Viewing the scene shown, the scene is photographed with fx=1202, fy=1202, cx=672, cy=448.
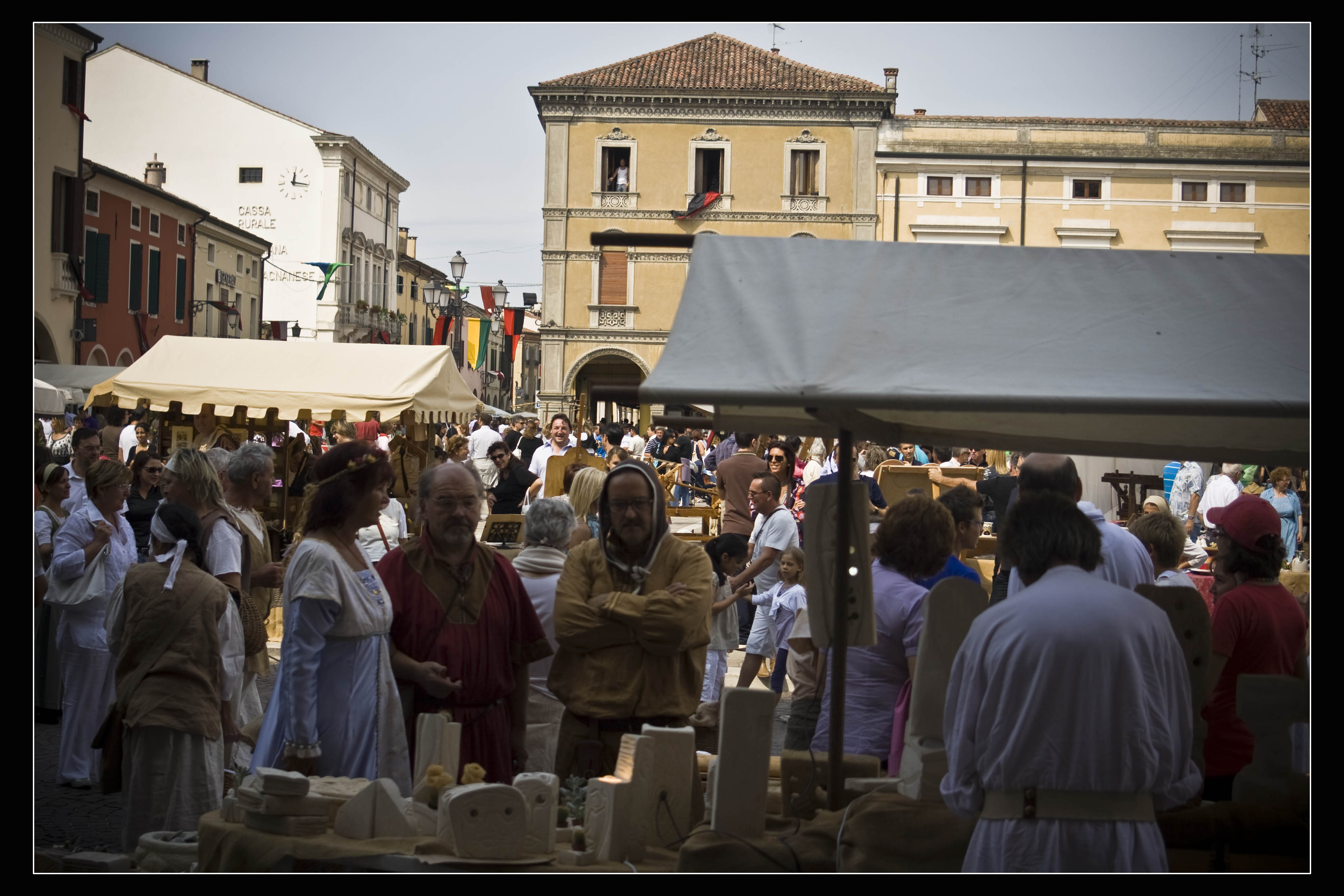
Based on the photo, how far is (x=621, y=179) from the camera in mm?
40719

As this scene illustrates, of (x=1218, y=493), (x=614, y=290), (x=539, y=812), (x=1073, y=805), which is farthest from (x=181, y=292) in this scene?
(x=1073, y=805)

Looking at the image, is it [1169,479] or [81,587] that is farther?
[1169,479]

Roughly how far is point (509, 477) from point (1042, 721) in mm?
8721

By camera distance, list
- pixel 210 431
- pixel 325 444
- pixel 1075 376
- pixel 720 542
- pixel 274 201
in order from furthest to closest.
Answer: pixel 274 201 → pixel 325 444 → pixel 210 431 → pixel 720 542 → pixel 1075 376

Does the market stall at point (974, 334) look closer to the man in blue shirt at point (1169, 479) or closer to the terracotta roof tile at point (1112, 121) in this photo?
the man in blue shirt at point (1169, 479)

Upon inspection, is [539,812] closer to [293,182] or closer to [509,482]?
[509,482]

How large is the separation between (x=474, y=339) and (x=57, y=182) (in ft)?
58.4

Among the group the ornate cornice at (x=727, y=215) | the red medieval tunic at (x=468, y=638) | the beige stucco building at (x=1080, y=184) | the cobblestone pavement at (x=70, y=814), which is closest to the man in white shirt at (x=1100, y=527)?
the red medieval tunic at (x=468, y=638)

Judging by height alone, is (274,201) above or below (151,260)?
above

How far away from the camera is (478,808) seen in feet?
9.13

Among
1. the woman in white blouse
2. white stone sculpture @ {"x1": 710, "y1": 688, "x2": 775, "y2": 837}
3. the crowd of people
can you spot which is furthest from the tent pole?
the woman in white blouse

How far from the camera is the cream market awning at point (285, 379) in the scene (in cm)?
1113
